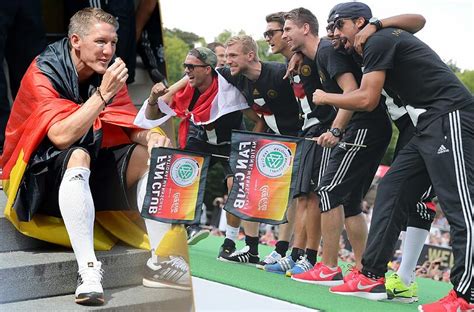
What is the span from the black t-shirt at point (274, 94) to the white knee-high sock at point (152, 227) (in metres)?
0.64

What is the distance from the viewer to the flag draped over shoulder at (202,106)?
3.30 metres

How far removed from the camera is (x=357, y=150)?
3650 mm

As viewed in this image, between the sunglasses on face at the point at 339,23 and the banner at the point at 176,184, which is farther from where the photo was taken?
the sunglasses on face at the point at 339,23

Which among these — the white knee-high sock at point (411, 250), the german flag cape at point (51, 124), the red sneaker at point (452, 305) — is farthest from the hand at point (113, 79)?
the white knee-high sock at point (411, 250)

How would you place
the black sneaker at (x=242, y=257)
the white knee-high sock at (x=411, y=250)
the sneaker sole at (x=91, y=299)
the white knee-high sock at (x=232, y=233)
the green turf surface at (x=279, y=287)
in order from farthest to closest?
1. the white knee-high sock at (x=232, y=233)
2. the black sneaker at (x=242, y=257)
3. the white knee-high sock at (x=411, y=250)
4. the green turf surface at (x=279, y=287)
5. the sneaker sole at (x=91, y=299)

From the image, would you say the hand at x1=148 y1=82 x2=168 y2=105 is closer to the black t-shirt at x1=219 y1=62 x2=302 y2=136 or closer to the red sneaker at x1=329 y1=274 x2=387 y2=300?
the black t-shirt at x1=219 y1=62 x2=302 y2=136

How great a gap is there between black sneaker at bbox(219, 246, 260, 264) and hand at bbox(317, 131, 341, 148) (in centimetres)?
94

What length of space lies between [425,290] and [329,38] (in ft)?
5.59

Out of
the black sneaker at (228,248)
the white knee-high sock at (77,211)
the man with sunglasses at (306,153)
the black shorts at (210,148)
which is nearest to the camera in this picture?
the white knee-high sock at (77,211)

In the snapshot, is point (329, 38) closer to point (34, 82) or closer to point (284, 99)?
point (284, 99)

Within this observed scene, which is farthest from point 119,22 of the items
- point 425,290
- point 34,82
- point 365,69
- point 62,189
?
point 425,290

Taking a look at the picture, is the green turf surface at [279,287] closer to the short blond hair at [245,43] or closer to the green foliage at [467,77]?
the short blond hair at [245,43]

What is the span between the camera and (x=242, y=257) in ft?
13.8

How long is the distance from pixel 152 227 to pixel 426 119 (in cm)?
118
